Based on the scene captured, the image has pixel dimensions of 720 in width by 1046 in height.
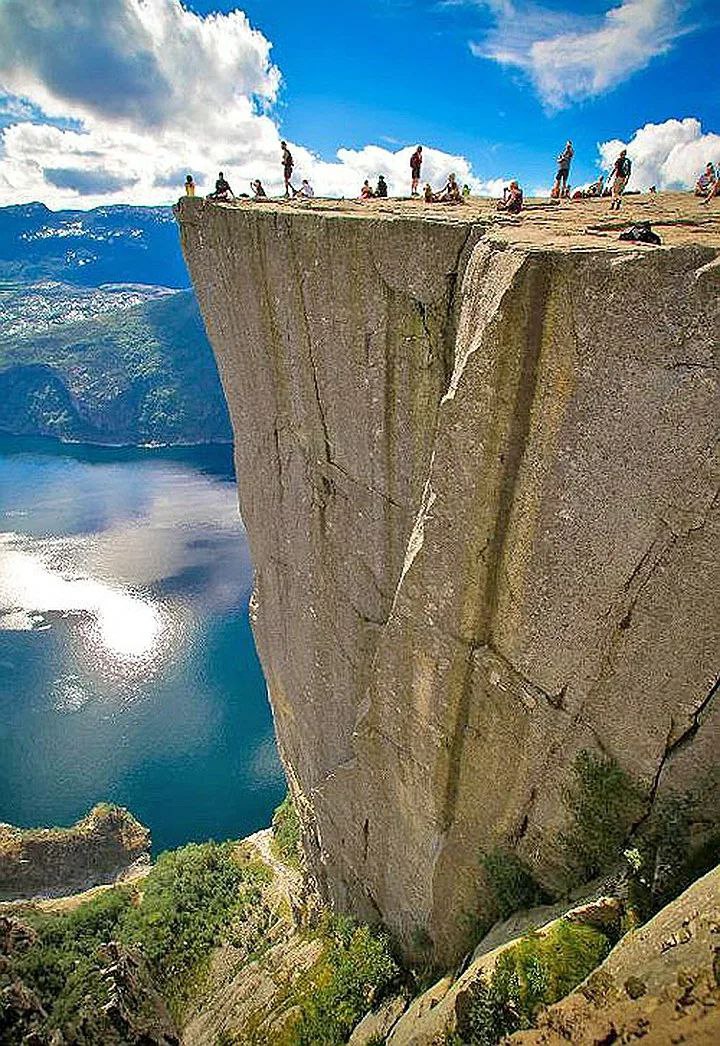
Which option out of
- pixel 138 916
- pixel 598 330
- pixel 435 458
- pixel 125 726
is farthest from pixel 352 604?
pixel 125 726

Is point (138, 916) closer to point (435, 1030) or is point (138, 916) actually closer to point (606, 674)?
point (435, 1030)

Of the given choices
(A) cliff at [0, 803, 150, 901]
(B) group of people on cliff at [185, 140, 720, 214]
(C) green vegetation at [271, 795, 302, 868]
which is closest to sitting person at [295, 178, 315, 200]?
(B) group of people on cliff at [185, 140, 720, 214]

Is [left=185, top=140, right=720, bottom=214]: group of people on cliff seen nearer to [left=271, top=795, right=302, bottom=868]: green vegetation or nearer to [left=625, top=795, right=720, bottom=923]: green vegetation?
[left=625, top=795, right=720, bottom=923]: green vegetation

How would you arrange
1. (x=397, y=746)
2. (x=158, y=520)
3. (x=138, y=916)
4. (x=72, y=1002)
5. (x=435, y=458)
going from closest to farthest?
(x=435, y=458), (x=397, y=746), (x=72, y=1002), (x=138, y=916), (x=158, y=520)

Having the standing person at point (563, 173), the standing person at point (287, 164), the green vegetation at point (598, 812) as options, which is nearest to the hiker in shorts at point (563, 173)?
the standing person at point (563, 173)

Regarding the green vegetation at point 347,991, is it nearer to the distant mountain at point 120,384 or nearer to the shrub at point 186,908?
the shrub at point 186,908

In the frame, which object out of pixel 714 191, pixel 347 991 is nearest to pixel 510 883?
pixel 347 991
